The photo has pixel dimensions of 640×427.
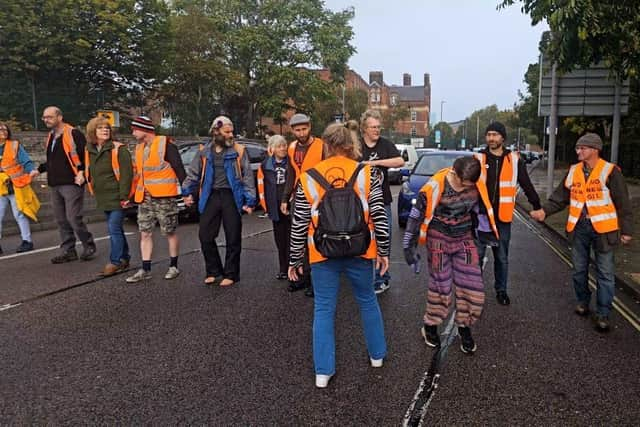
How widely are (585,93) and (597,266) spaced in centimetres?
967

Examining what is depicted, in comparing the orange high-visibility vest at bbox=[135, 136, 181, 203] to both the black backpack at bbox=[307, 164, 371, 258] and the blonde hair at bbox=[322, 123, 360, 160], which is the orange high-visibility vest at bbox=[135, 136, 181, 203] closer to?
the blonde hair at bbox=[322, 123, 360, 160]

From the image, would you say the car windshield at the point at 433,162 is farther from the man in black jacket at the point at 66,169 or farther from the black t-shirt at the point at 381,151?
the man in black jacket at the point at 66,169

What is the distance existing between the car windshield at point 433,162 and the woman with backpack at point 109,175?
253 inches

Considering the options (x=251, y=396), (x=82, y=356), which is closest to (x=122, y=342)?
(x=82, y=356)

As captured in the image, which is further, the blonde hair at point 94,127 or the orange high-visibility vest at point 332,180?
the blonde hair at point 94,127

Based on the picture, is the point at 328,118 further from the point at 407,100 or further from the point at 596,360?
the point at 407,100

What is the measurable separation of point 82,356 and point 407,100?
11483cm

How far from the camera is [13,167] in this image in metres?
7.68

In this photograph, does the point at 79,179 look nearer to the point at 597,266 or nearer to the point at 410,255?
the point at 410,255

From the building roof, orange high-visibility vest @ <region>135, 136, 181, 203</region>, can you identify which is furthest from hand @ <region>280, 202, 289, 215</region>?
the building roof

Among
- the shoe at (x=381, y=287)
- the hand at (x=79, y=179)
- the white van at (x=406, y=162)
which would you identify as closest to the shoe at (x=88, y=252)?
the hand at (x=79, y=179)

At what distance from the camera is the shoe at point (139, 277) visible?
6.29 m

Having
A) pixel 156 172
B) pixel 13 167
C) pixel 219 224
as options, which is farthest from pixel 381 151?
pixel 13 167

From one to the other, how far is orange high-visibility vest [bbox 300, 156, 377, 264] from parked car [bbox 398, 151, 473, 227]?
6.49 meters
